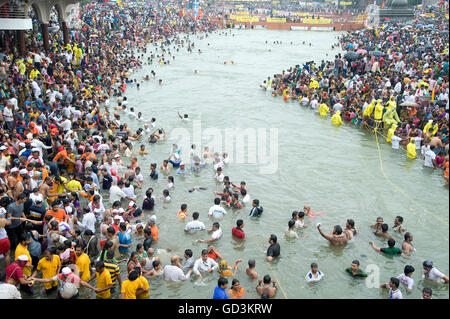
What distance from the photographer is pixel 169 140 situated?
16953 mm

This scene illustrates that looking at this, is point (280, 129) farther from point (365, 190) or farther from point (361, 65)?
point (361, 65)

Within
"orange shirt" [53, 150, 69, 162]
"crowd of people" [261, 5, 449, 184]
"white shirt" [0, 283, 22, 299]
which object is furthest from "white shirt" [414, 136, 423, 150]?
"white shirt" [0, 283, 22, 299]

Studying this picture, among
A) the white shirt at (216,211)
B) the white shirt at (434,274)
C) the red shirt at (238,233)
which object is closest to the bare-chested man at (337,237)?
the red shirt at (238,233)

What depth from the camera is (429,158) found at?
13.3 meters

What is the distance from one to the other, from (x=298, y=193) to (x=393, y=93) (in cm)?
932

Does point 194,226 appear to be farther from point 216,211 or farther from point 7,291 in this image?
point 7,291

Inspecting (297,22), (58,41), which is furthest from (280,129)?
(297,22)

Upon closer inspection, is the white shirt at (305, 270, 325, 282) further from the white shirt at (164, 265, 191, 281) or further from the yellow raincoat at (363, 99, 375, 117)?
the yellow raincoat at (363, 99, 375, 117)

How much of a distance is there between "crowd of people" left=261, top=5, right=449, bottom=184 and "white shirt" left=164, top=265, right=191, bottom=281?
22.9 feet

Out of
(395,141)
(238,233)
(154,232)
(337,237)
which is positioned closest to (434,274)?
(337,237)

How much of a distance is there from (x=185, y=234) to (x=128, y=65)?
21.9m

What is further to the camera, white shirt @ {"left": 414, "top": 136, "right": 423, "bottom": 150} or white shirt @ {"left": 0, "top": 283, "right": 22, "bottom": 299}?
white shirt @ {"left": 414, "top": 136, "right": 423, "bottom": 150}

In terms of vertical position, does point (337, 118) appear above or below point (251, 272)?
above

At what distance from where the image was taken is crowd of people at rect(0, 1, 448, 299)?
7398 millimetres
